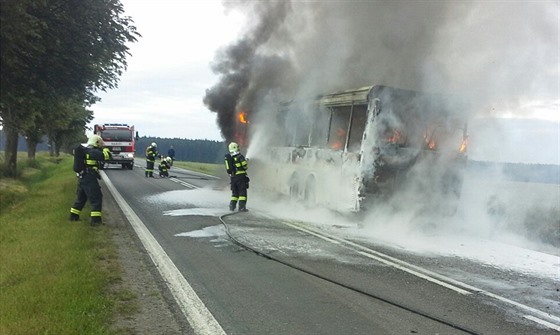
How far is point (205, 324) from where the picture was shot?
13.7 ft

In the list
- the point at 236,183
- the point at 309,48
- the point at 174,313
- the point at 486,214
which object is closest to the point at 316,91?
the point at 309,48

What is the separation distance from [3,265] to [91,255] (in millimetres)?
1323

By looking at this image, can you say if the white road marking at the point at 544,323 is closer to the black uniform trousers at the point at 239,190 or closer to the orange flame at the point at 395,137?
the orange flame at the point at 395,137

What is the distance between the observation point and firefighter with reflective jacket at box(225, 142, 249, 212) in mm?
11922

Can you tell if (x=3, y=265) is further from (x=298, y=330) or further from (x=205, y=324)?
(x=298, y=330)

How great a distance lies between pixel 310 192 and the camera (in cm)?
1230

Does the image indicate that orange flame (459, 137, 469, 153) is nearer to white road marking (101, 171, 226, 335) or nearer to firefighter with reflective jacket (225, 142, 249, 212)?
firefighter with reflective jacket (225, 142, 249, 212)

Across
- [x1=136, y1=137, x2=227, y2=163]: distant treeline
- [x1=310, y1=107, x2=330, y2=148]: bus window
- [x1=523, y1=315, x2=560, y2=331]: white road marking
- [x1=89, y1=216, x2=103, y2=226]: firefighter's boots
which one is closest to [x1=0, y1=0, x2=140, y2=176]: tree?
[x1=89, y1=216, x2=103, y2=226]: firefighter's boots

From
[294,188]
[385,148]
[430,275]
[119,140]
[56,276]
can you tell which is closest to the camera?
[56,276]

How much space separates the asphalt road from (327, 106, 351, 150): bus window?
298 centimetres

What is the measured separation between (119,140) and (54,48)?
16.6 metres

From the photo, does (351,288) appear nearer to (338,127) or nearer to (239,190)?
(338,127)

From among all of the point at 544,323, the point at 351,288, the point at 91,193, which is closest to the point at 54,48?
Result: the point at 91,193

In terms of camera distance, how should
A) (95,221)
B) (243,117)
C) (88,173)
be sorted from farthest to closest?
(243,117)
(88,173)
(95,221)
